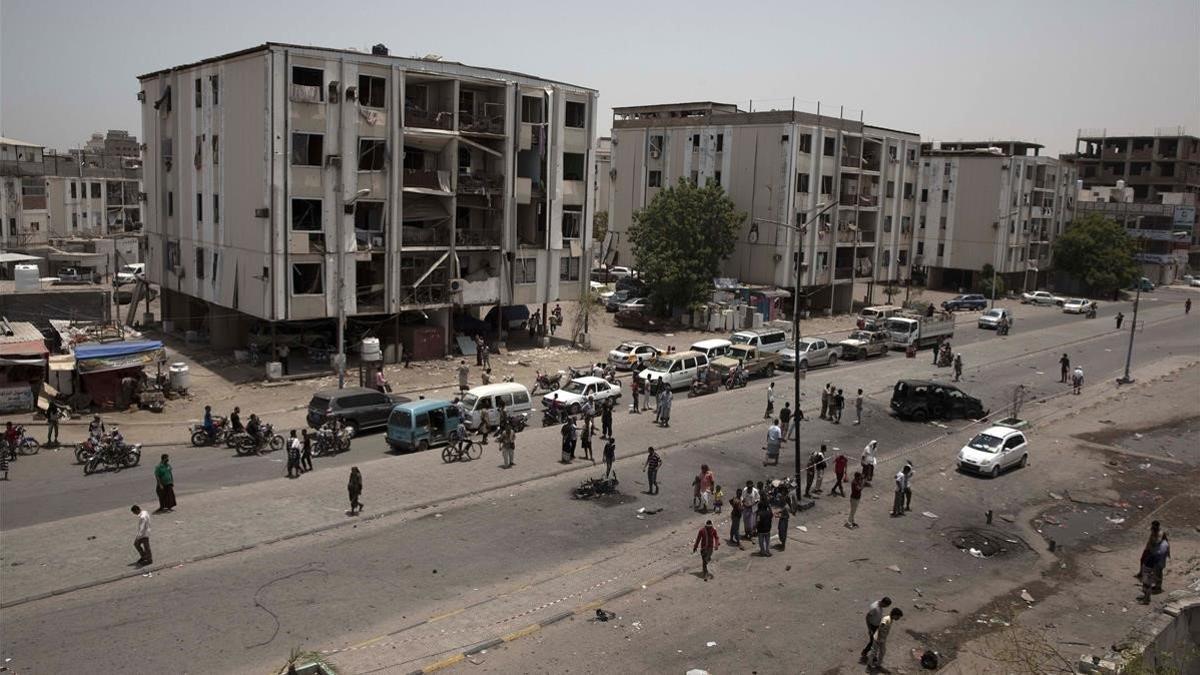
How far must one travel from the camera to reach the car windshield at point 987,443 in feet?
99.3

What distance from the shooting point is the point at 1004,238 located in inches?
3319

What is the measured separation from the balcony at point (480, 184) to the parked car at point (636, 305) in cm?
1562

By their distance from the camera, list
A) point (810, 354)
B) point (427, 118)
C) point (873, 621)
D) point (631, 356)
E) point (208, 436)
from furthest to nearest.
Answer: point (810, 354) < point (631, 356) < point (427, 118) < point (208, 436) < point (873, 621)

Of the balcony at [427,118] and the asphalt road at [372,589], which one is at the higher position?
the balcony at [427,118]

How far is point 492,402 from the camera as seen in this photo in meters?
32.2

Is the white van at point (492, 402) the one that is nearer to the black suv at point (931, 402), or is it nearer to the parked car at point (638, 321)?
the black suv at point (931, 402)

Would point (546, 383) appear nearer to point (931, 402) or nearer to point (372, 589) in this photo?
point (931, 402)

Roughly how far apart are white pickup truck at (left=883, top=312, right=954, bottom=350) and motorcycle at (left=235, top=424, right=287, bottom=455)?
35580 millimetres

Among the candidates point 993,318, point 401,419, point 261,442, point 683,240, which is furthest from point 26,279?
point 993,318

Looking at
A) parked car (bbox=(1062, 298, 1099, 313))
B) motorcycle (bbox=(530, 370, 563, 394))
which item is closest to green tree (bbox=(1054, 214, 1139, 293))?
parked car (bbox=(1062, 298, 1099, 313))

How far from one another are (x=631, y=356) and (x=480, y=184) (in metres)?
10.8

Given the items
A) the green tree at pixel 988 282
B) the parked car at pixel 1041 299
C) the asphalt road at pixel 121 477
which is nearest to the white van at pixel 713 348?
the asphalt road at pixel 121 477

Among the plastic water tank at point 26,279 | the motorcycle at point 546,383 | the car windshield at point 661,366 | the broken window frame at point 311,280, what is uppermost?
the broken window frame at point 311,280

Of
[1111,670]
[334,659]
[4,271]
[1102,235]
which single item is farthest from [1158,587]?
[1102,235]
